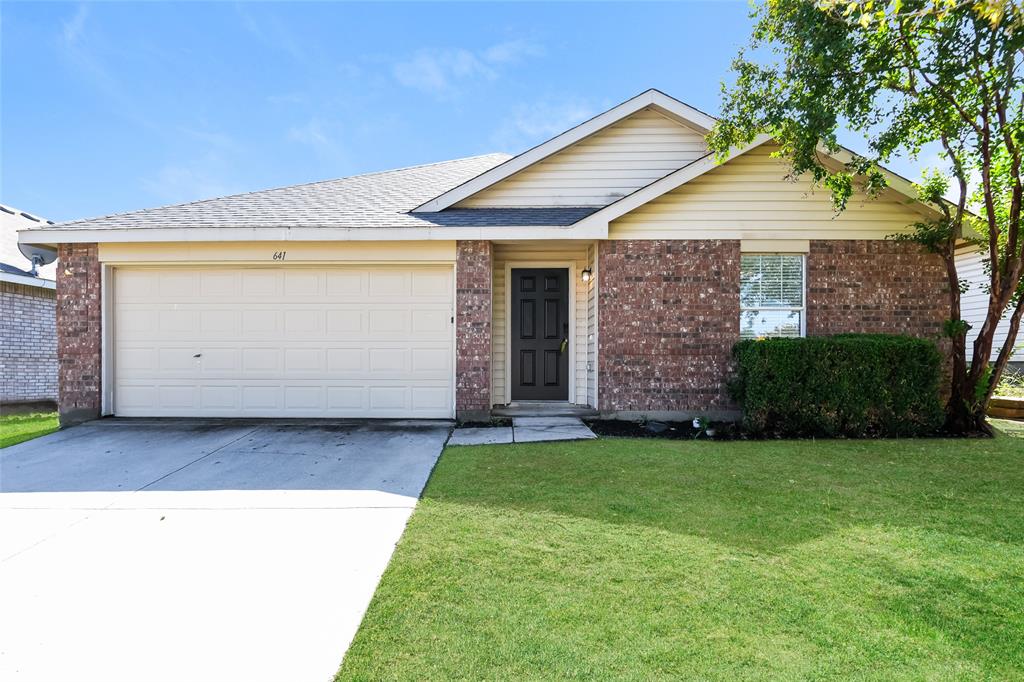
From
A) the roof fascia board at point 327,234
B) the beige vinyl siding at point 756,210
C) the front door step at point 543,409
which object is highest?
the beige vinyl siding at point 756,210

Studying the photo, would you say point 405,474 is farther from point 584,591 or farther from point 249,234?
point 249,234

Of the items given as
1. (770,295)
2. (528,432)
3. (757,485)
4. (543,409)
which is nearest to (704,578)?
(757,485)

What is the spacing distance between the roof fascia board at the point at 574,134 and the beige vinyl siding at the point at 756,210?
1.32 metres

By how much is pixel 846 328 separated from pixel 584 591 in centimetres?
671

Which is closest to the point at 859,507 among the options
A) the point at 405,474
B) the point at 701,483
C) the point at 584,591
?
the point at 701,483

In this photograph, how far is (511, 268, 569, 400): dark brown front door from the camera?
8.31 meters

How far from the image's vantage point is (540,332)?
8.36m

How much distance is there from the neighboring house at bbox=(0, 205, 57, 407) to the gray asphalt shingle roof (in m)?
5.20

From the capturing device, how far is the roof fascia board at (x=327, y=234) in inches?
275

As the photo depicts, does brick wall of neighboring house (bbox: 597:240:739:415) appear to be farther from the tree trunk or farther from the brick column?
the tree trunk

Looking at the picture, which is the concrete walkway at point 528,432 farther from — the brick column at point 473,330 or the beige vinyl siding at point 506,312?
the beige vinyl siding at point 506,312

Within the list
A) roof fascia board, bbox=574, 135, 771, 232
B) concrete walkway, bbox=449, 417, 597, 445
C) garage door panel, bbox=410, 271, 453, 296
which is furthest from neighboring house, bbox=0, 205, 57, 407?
roof fascia board, bbox=574, 135, 771, 232

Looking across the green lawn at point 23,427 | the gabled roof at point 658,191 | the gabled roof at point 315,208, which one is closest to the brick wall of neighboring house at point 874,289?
the gabled roof at point 658,191

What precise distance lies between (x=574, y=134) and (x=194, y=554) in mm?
7640
